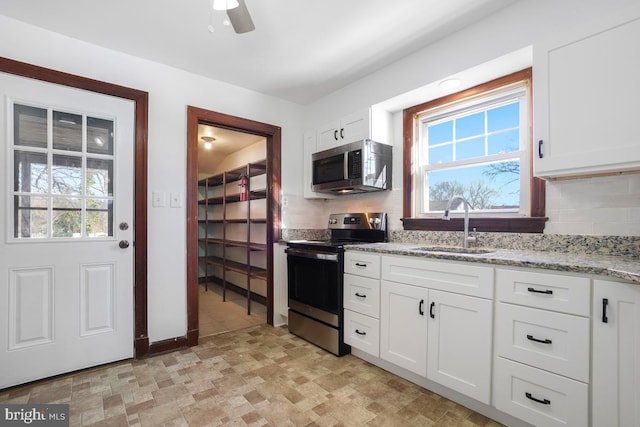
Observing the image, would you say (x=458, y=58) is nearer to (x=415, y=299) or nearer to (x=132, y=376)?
(x=415, y=299)

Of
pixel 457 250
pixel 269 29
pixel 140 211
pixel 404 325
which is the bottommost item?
pixel 404 325

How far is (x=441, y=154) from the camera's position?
257 cm

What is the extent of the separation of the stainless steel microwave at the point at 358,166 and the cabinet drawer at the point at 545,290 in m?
1.33

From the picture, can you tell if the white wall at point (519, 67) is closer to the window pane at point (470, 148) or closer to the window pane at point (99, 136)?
the window pane at point (470, 148)

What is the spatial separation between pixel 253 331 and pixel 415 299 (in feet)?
5.67

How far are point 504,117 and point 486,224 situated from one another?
795 mm

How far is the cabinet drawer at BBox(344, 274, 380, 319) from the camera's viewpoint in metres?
2.14

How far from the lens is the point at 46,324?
78.8 inches

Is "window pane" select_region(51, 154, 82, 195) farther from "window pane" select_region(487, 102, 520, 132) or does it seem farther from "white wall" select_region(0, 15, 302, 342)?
"window pane" select_region(487, 102, 520, 132)

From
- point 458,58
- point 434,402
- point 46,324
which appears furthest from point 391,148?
point 46,324

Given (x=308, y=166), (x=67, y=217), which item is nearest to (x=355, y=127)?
(x=308, y=166)

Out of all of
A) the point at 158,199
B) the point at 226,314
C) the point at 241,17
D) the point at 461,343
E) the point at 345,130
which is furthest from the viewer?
the point at 226,314

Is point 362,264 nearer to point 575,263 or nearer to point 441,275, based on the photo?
point 441,275

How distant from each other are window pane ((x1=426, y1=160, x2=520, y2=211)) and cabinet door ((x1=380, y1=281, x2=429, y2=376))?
92 centimetres
